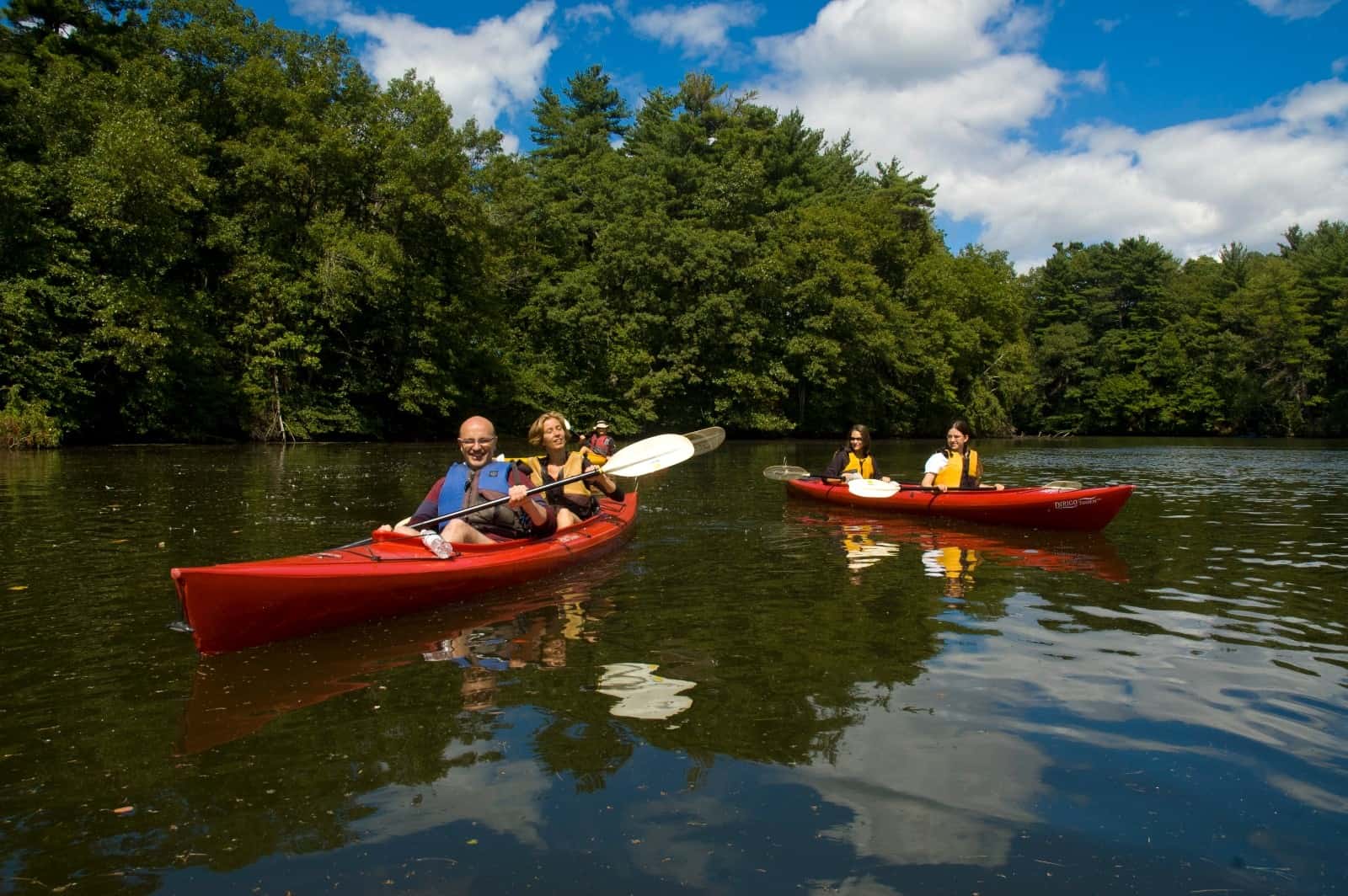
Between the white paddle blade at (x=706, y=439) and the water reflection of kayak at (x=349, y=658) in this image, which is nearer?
the water reflection of kayak at (x=349, y=658)

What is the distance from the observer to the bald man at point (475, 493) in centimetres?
629

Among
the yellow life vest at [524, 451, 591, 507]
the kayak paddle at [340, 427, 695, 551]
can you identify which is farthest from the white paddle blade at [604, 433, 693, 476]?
the yellow life vest at [524, 451, 591, 507]

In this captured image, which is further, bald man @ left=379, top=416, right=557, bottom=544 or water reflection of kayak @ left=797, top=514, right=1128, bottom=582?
water reflection of kayak @ left=797, top=514, right=1128, bottom=582

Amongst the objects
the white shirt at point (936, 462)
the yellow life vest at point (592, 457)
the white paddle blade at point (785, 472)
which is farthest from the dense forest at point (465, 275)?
the white shirt at point (936, 462)

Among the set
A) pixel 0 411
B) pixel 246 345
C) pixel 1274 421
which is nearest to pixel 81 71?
pixel 246 345

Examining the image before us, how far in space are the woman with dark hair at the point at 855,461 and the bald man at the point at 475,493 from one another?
19.7ft

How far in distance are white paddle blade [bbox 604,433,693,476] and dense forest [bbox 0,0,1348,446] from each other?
17.5m

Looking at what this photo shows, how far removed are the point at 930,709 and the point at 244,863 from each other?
2.67m

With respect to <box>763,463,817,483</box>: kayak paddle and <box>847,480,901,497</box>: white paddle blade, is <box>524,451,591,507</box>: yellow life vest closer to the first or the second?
<box>847,480,901,497</box>: white paddle blade

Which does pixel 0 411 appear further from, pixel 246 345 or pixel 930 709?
pixel 930 709

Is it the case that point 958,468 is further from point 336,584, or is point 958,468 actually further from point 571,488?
point 336,584

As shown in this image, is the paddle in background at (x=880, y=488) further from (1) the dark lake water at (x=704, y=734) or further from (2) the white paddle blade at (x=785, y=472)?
(1) the dark lake water at (x=704, y=734)

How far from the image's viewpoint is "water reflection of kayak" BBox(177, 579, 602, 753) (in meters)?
3.87

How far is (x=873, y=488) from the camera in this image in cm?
1066
